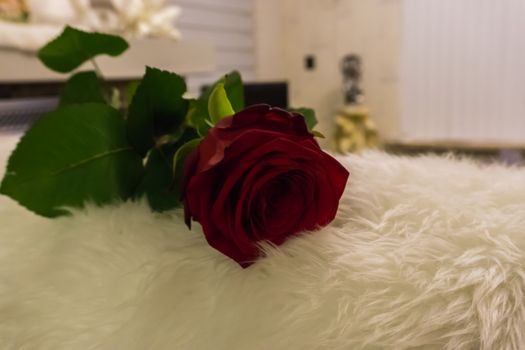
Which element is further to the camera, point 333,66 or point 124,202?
point 333,66

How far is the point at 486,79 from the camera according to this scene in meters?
3.13

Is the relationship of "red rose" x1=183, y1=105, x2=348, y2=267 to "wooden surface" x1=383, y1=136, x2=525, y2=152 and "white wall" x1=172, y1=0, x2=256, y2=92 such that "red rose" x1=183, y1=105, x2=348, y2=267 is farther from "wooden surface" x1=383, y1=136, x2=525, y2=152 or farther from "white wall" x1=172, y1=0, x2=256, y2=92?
"wooden surface" x1=383, y1=136, x2=525, y2=152

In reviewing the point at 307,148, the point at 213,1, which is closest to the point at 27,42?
the point at 307,148

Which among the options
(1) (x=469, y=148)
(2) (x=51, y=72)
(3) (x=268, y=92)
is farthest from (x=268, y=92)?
(1) (x=469, y=148)

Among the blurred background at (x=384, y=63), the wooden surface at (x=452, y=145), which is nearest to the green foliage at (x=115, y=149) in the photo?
the blurred background at (x=384, y=63)

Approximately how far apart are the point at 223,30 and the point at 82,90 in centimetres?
311

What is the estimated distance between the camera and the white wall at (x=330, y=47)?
11.4 feet

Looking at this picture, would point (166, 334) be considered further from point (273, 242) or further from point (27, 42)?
point (27, 42)

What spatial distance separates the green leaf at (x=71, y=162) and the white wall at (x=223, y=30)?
8.75 ft

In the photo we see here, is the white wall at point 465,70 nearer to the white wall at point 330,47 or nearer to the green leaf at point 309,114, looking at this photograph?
the white wall at point 330,47

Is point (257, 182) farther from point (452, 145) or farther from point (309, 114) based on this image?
point (452, 145)

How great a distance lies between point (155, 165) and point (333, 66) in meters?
3.43

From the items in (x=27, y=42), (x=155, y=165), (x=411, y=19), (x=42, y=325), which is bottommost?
(x=42, y=325)

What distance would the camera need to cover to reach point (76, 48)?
54 centimetres
